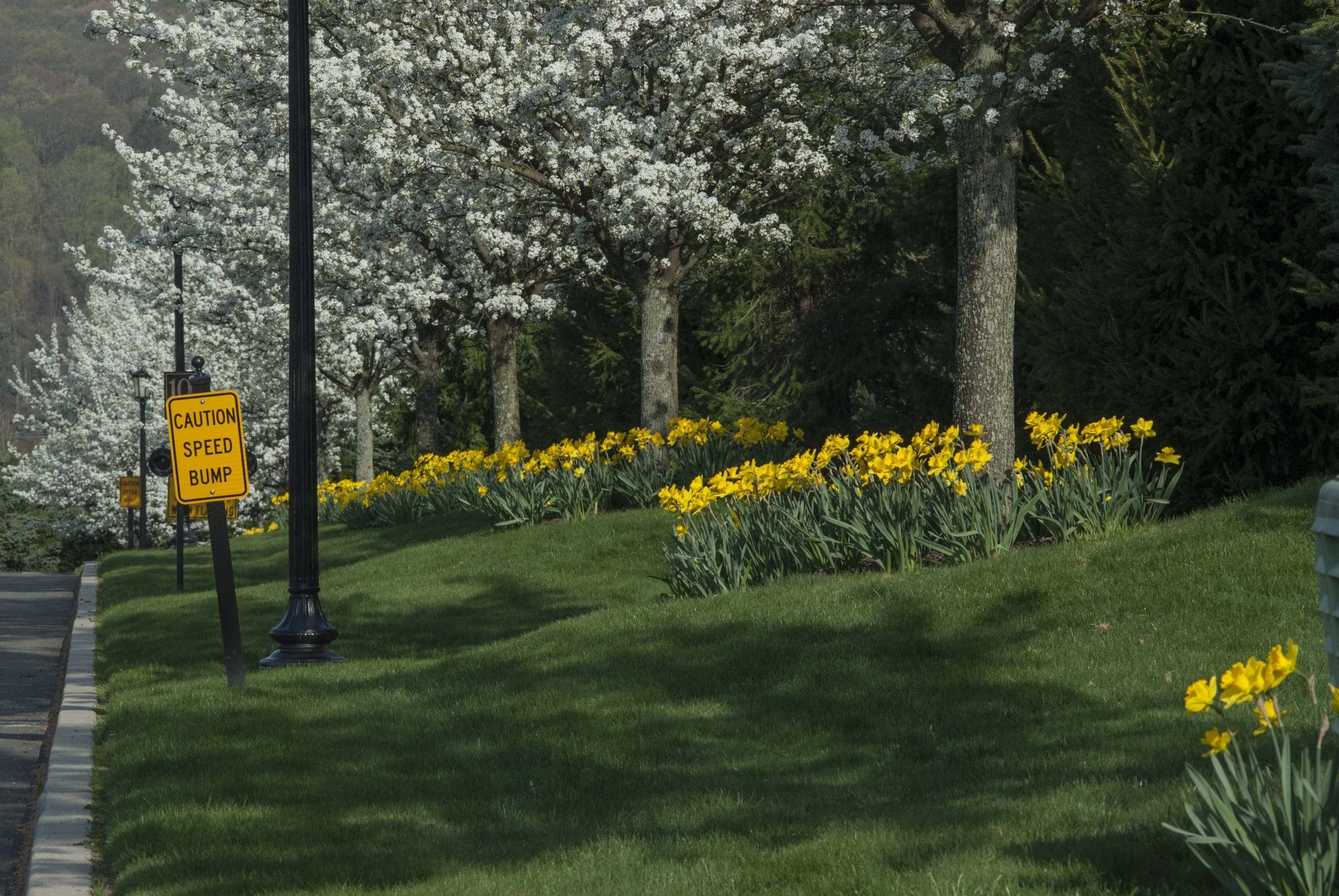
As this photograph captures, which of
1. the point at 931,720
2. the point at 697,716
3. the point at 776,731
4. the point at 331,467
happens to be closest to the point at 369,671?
the point at 697,716

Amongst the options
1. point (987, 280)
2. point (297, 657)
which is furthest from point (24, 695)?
point (987, 280)

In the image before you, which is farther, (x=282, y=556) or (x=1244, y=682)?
(x=282, y=556)

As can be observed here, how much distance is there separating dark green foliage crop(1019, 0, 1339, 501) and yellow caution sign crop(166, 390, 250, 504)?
25.6 ft

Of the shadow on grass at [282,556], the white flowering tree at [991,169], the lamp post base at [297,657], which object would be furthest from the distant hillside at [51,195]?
the white flowering tree at [991,169]

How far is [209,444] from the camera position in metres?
9.10

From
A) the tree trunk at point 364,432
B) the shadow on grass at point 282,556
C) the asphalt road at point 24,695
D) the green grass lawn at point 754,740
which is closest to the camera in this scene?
the green grass lawn at point 754,740

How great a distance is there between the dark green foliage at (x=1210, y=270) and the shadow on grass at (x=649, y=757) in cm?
459

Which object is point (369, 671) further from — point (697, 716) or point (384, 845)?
point (384, 845)

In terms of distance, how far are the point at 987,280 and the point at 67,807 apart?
7.85 m

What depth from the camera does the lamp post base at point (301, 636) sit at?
10469mm

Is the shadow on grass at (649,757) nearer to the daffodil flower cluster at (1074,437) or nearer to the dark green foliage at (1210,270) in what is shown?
the daffodil flower cluster at (1074,437)

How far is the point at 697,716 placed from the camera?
777 cm

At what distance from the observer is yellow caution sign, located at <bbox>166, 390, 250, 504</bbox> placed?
9.02 meters

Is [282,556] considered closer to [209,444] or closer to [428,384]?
[428,384]
